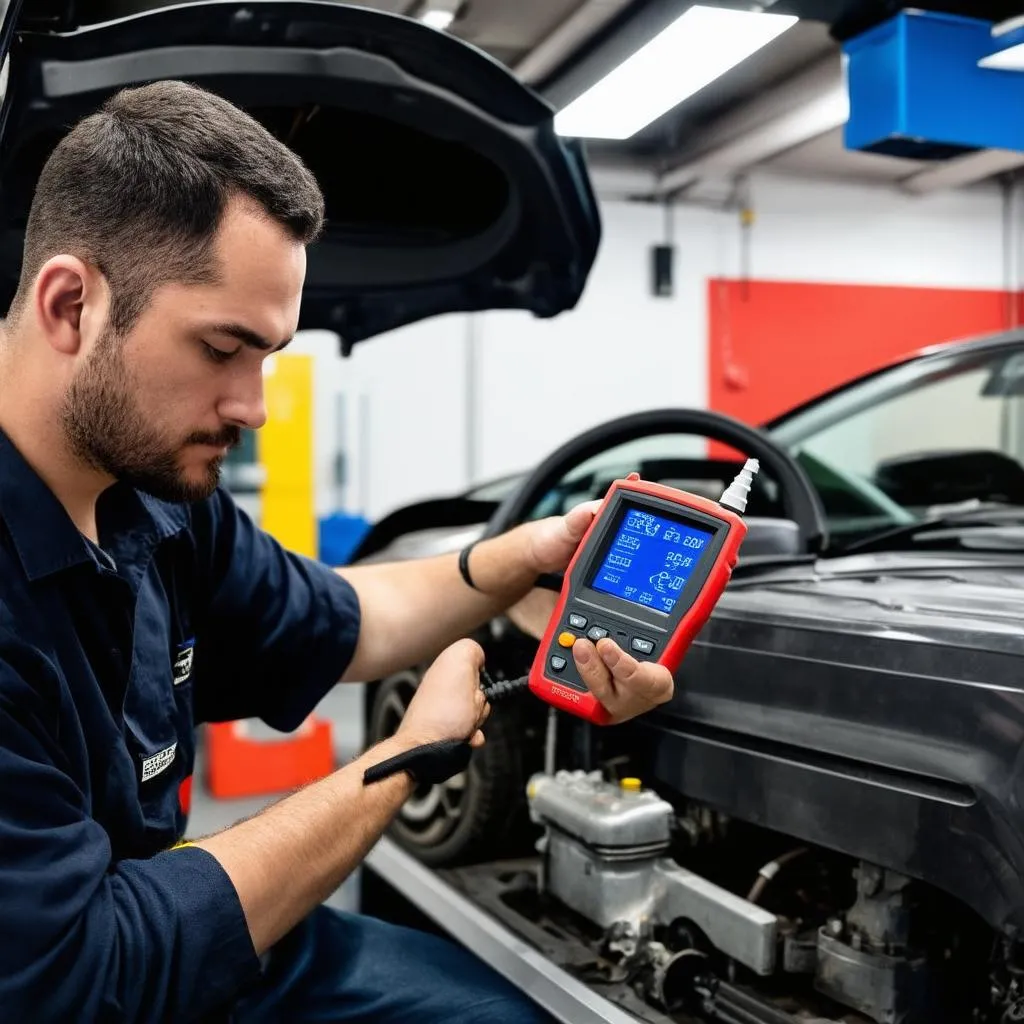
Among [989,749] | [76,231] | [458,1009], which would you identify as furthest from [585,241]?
[458,1009]

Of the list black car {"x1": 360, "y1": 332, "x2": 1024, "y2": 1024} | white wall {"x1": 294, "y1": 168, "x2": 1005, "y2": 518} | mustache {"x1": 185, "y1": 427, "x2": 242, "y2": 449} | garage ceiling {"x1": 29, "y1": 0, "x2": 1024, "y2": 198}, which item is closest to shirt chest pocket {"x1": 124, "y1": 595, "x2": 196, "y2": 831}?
mustache {"x1": 185, "y1": 427, "x2": 242, "y2": 449}

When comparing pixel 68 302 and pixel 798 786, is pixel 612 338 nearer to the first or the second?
pixel 798 786

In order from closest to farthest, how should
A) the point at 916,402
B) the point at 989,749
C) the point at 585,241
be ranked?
the point at 989,749, the point at 585,241, the point at 916,402

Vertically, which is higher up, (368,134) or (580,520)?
(368,134)

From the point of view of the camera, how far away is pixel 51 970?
36.7 inches

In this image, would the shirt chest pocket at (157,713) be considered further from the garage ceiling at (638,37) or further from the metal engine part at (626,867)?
the garage ceiling at (638,37)

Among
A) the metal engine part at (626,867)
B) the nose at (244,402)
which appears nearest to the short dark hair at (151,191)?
the nose at (244,402)

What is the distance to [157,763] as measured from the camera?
4.25 ft

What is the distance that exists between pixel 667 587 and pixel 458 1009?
0.68 meters

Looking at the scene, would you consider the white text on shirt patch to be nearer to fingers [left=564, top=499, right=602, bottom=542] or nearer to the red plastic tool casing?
the red plastic tool casing

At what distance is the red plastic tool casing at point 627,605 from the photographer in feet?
3.87

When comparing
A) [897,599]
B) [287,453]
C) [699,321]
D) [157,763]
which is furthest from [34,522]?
[699,321]

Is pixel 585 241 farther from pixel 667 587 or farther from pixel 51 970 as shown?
pixel 51 970

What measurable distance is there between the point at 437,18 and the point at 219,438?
613 mm
